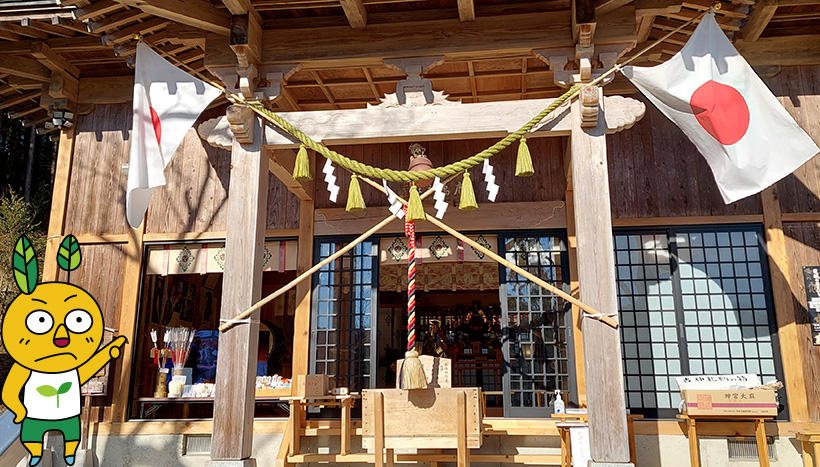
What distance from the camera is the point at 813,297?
677 centimetres

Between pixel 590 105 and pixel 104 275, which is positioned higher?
pixel 590 105

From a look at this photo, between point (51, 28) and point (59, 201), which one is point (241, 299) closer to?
point (59, 201)

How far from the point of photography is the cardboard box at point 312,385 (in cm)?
668

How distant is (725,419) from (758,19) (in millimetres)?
4212

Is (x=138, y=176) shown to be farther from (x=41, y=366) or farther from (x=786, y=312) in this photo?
(x=786, y=312)

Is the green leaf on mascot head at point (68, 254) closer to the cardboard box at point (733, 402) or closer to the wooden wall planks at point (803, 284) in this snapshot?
the cardboard box at point (733, 402)

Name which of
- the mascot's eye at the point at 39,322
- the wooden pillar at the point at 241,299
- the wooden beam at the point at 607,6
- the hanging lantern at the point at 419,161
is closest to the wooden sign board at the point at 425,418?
the wooden pillar at the point at 241,299

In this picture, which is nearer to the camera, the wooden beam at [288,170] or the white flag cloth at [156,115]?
the white flag cloth at [156,115]

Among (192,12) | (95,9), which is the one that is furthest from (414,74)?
(95,9)

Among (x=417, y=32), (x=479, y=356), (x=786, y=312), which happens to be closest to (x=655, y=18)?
(x=417, y=32)

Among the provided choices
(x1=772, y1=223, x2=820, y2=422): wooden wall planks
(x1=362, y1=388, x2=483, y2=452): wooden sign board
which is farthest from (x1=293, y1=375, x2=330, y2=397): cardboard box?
(x1=772, y1=223, x2=820, y2=422): wooden wall planks

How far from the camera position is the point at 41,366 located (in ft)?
18.0

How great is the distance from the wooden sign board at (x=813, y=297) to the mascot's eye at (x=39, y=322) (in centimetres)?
745

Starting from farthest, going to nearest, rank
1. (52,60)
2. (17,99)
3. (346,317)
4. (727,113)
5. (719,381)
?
(17,99), (346,317), (52,60), (719,381), (727,113)
